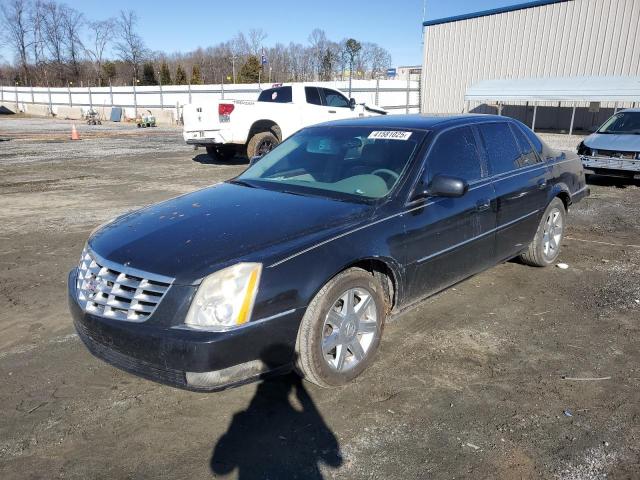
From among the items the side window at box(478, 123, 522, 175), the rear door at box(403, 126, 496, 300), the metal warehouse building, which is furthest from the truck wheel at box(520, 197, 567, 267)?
the metal warehouse building

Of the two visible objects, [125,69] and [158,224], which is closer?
[158,224]

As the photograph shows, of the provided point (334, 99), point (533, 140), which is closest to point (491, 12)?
point (334, 99)

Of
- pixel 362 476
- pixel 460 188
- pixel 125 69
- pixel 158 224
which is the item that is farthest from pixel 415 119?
pixel 125 69

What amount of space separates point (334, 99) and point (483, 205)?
10661 millimetres

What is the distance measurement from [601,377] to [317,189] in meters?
2.27

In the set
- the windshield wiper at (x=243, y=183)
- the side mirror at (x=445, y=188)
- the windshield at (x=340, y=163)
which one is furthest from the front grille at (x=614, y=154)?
the windshield wiper at (x=243, y=183)

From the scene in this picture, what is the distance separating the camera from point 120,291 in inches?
111

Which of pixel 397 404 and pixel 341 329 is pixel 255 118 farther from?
pixel 397 404

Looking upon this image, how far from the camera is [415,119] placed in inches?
175

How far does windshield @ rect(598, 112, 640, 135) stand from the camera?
1100 cm

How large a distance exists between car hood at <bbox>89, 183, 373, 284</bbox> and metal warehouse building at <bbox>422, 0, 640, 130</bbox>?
18.6 metres

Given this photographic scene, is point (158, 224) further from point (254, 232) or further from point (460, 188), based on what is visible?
point (460, 188)

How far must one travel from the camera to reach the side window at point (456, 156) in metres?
3.91

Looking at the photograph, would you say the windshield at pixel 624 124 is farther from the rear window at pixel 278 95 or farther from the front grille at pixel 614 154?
the rear window at pixel 278 95
